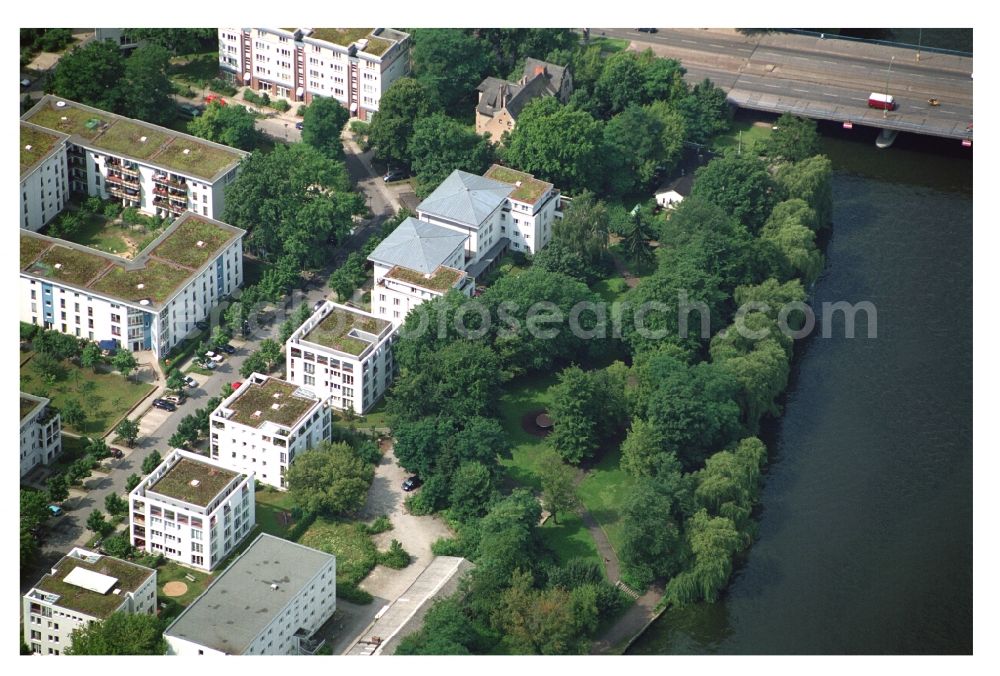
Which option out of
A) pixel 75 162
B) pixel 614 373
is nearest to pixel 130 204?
pixel 75 162

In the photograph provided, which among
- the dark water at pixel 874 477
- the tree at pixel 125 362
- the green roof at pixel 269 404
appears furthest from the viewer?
the tree at pixel 125 362

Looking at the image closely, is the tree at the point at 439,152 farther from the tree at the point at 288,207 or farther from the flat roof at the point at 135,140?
the flat roof at the point at 135,140

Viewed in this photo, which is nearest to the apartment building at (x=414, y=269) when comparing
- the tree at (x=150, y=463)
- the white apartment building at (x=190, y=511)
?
the tree at (x=150, y=463)

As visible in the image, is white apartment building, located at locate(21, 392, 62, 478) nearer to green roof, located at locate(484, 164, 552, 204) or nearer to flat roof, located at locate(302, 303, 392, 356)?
flat roof, located at locate(302, 303, 392, 356)

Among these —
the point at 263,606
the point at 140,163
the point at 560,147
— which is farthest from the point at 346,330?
the point at 263,606

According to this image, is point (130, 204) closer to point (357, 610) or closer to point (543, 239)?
point (543, 239)

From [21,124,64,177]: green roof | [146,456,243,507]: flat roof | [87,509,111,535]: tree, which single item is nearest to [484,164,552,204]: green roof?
[21,124,64,177]: green roof
